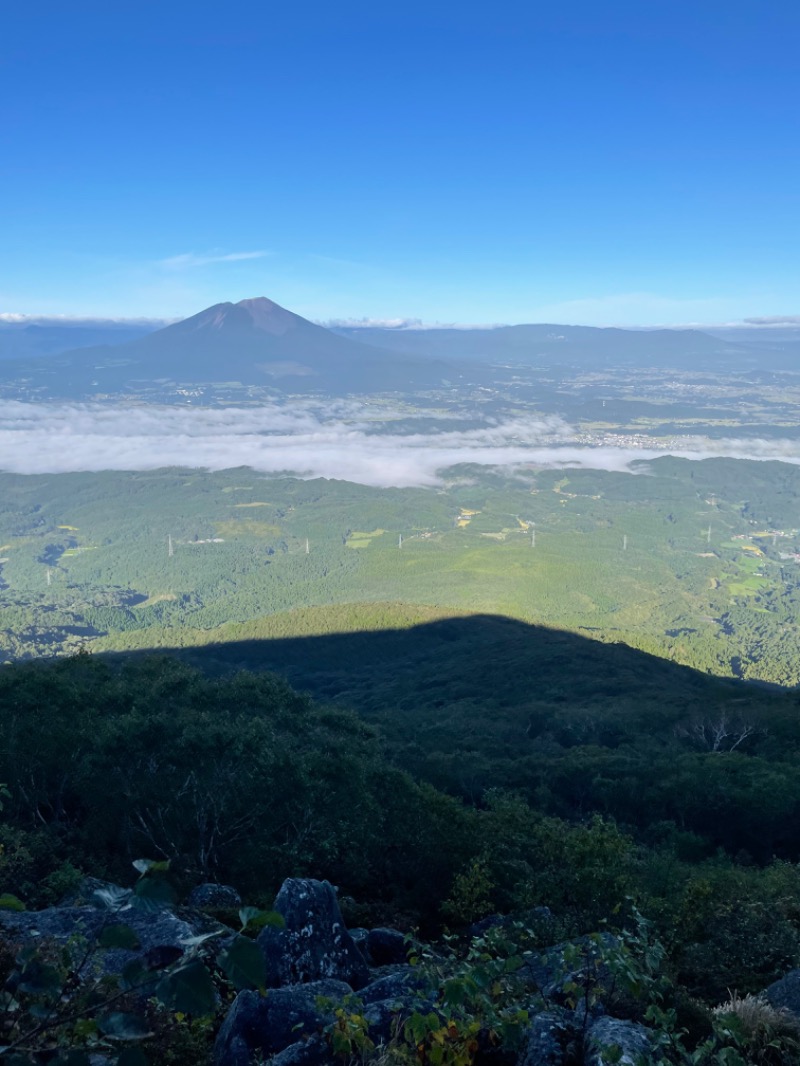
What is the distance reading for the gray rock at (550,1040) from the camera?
19.5 feet

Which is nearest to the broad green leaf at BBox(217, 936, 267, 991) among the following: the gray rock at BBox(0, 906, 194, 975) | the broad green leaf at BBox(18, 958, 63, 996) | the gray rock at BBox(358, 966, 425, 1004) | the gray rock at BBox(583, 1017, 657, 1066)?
the broad green leaf at BBox(18, 958, 63, 996)

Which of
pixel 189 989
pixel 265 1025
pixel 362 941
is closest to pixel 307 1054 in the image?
pixel 265 1025

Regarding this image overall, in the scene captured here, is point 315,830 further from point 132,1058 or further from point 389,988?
point 132,1058

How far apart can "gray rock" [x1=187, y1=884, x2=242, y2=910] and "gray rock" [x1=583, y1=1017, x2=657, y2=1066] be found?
903cm

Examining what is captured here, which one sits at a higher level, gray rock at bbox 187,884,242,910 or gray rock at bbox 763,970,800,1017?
gray rock at bbox 763,970,800,1017

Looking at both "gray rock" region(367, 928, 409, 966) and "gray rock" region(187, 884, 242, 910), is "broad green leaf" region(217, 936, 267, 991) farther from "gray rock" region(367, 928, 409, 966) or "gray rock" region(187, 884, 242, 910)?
"gray rock" region(187, 884, 242, 910)

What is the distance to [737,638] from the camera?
14225 cm

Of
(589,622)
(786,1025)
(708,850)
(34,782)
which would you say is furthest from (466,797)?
(589,622)

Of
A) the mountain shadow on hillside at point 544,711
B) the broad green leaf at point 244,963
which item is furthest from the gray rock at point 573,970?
the mountain shadow on hillside at point 544,711

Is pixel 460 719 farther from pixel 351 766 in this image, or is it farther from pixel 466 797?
pixel 351 766

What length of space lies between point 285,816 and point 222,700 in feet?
25.0

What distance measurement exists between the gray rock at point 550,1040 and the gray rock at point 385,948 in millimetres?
5986

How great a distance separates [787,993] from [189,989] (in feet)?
27.1

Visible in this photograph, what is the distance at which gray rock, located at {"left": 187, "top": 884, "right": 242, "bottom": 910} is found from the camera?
13398 mm
